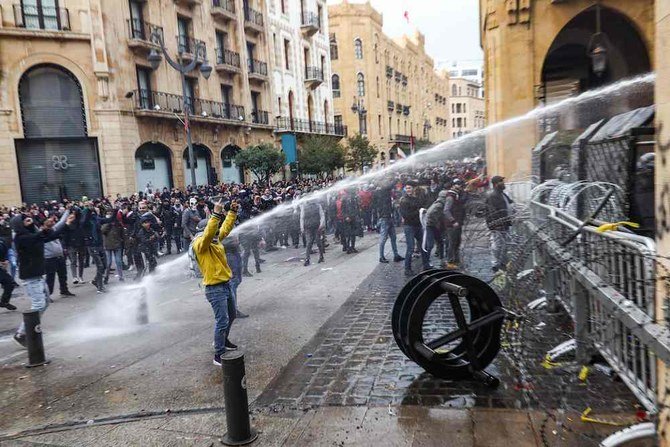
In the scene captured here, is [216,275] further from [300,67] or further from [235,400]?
[300,67]

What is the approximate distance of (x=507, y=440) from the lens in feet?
12.2

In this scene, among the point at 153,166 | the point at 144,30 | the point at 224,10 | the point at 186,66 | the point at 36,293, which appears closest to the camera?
the point at 36,293

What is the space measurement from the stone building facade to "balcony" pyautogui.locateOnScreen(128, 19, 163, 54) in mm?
15946

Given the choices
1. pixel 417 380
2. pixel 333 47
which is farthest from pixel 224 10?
pixel 417 380

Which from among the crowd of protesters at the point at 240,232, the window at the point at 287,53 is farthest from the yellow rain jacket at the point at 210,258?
the window at the point at 287,53

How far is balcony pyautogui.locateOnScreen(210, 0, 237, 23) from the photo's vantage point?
29375 millimetres

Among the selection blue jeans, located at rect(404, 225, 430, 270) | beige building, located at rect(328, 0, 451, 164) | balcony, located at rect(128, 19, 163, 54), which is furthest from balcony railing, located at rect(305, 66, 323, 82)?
blue jeans, located at rect(404, 225, 430, 270)

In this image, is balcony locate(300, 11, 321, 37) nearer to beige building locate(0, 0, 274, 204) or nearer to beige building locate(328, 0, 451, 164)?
beige building locate(328, 0, 451, 164)

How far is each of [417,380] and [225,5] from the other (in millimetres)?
30666

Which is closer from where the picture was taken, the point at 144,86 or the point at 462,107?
the point at 144,86

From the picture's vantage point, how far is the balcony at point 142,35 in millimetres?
23516

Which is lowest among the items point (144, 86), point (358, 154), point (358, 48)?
point (358, 154)

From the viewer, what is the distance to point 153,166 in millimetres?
25188

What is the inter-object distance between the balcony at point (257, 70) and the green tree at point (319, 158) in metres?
5.31
